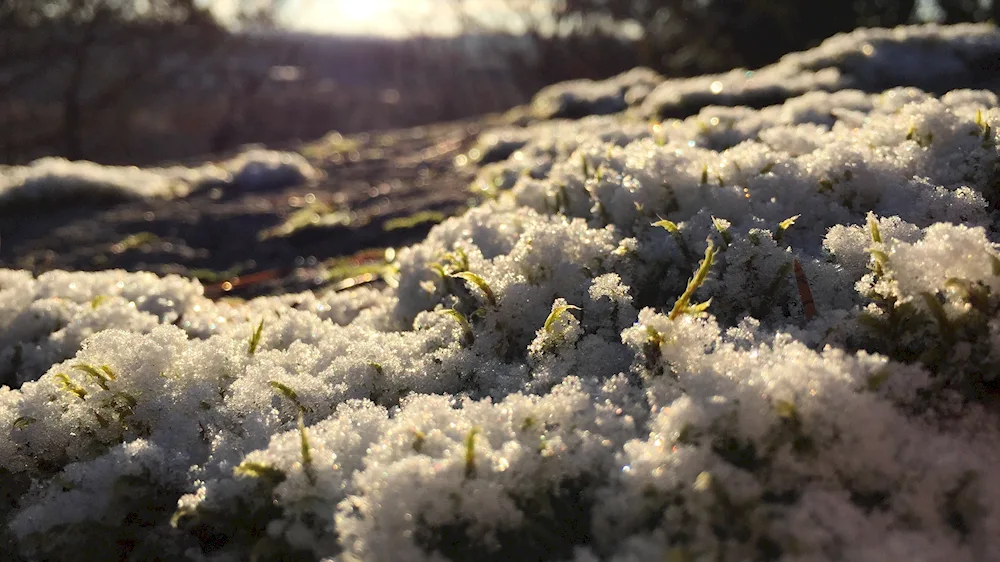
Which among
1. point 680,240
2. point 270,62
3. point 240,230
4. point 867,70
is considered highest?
point 680,240

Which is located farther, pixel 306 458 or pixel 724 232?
pixel 724 232

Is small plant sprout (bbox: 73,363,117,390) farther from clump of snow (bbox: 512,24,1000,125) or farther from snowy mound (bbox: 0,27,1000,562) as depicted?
clump of snow (bbox: 512,24,1000,125)

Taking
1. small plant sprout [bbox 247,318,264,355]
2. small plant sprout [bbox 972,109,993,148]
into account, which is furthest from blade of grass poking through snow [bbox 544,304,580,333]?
small plant sprout [bbox 972,109,993,148]

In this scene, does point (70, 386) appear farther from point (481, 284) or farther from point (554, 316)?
point (554, 316)

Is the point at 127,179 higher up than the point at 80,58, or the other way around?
the point at 80,58

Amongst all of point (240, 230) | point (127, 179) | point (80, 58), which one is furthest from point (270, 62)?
point (240, 230)

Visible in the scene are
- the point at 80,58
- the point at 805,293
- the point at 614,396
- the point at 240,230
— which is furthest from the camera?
the point at 80,58

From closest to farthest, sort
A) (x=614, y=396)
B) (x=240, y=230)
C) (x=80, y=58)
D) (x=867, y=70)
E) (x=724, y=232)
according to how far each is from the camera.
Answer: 1. (x=614, y=396)
2. (x=724, y=232)
3. (x=240, y=230)
4. (x=867, y=70)
5. (x=80, y=58)
